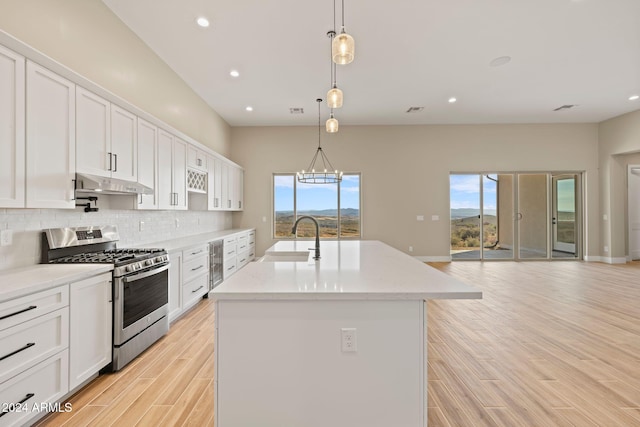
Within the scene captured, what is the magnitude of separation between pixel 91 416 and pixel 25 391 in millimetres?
404

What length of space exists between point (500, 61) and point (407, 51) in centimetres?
143

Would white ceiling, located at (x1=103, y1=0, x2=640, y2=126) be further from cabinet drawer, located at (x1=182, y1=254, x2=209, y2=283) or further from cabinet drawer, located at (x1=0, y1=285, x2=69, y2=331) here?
cabinet drawer, located at (x1=0, y1=285, x2=69, y2=331)

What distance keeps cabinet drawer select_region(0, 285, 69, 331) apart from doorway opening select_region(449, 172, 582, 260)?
7.17 m

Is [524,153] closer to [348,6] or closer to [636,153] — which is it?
[636,153]

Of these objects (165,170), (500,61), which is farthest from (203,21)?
(500,61)

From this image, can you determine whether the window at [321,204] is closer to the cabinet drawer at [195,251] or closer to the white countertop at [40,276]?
the cabinet drawer at [195,251]

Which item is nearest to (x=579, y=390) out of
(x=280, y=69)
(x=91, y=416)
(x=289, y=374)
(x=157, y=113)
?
(x=289, y=374)

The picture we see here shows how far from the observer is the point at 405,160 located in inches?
277

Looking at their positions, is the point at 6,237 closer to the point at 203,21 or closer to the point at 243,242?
the point at 203,21

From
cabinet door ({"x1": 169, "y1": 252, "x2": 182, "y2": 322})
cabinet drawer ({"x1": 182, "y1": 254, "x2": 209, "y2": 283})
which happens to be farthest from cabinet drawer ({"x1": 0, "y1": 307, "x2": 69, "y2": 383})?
cabinet drawer ({"x1": 182, "y1": 254, "x2": 209, "y2": 283})

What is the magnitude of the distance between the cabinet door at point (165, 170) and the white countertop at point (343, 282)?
2.15m

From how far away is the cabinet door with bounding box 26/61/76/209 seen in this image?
1892mm

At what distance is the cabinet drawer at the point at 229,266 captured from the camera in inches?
193

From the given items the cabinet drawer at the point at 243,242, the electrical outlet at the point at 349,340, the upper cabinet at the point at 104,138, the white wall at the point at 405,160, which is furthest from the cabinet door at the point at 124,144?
the white wall at the point at 405,160
